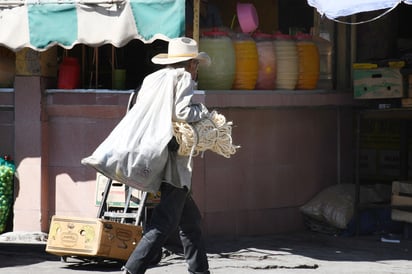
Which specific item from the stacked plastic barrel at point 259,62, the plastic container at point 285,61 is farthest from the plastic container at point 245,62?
the plastic container at point 285,61

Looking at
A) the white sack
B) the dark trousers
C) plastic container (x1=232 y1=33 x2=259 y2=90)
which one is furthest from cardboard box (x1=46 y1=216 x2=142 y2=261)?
plastic container (x1=232 y1=33 x2=259 y2=90)

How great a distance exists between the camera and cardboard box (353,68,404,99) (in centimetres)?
945

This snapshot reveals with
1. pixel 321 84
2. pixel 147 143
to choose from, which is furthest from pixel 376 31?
pixel 147 143

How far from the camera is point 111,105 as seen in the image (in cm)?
910

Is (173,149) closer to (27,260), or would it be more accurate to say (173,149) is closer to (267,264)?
(267,264)

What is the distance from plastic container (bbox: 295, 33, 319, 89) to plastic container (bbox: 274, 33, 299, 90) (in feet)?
0.24

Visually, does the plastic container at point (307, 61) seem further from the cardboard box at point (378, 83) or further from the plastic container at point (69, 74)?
the plastic container at point (69, 74)

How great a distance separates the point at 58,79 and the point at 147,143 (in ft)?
10.5

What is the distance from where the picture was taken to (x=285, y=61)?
9.65 m

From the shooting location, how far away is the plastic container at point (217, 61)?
9.05 metres

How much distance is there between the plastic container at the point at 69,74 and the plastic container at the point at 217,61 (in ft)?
4.49

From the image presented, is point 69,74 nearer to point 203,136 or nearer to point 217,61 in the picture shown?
point 217,61


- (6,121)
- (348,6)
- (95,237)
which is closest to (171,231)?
(95,237)

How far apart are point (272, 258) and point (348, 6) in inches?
98.4
